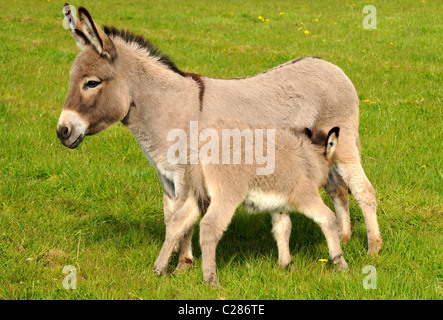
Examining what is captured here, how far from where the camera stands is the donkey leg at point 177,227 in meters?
4.15

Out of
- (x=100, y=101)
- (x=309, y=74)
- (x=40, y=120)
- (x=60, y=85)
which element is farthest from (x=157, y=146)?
(x=60, y=85)

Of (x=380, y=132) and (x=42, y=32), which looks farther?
(x=42, y=32)

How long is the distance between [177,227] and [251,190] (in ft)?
2.08

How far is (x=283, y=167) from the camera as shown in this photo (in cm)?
407

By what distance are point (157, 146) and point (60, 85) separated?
19.9ft

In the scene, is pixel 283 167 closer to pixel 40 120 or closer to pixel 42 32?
pixel 40 120

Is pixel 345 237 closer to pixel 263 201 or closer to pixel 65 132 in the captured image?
pixel 263 201

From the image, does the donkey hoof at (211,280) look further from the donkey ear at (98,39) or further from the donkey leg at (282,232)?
the donkey ear at (98,39)

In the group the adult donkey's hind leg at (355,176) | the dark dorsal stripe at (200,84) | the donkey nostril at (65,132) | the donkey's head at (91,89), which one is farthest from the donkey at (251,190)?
the donkey nostril at (65,132)

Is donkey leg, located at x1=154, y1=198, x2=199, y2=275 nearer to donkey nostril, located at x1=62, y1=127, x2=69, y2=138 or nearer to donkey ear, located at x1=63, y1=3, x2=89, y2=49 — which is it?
donkey nostril, located at x1=62, y1=127, x2=69, y2=138

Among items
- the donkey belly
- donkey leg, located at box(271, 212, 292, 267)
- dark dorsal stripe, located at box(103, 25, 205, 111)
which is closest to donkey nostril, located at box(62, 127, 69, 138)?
dark dorsal stripe, located at box(103, 25, 205, 111)

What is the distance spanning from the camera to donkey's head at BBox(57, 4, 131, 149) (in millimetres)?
4117

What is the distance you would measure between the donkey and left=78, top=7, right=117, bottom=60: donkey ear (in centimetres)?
94

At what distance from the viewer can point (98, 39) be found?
4160mm
